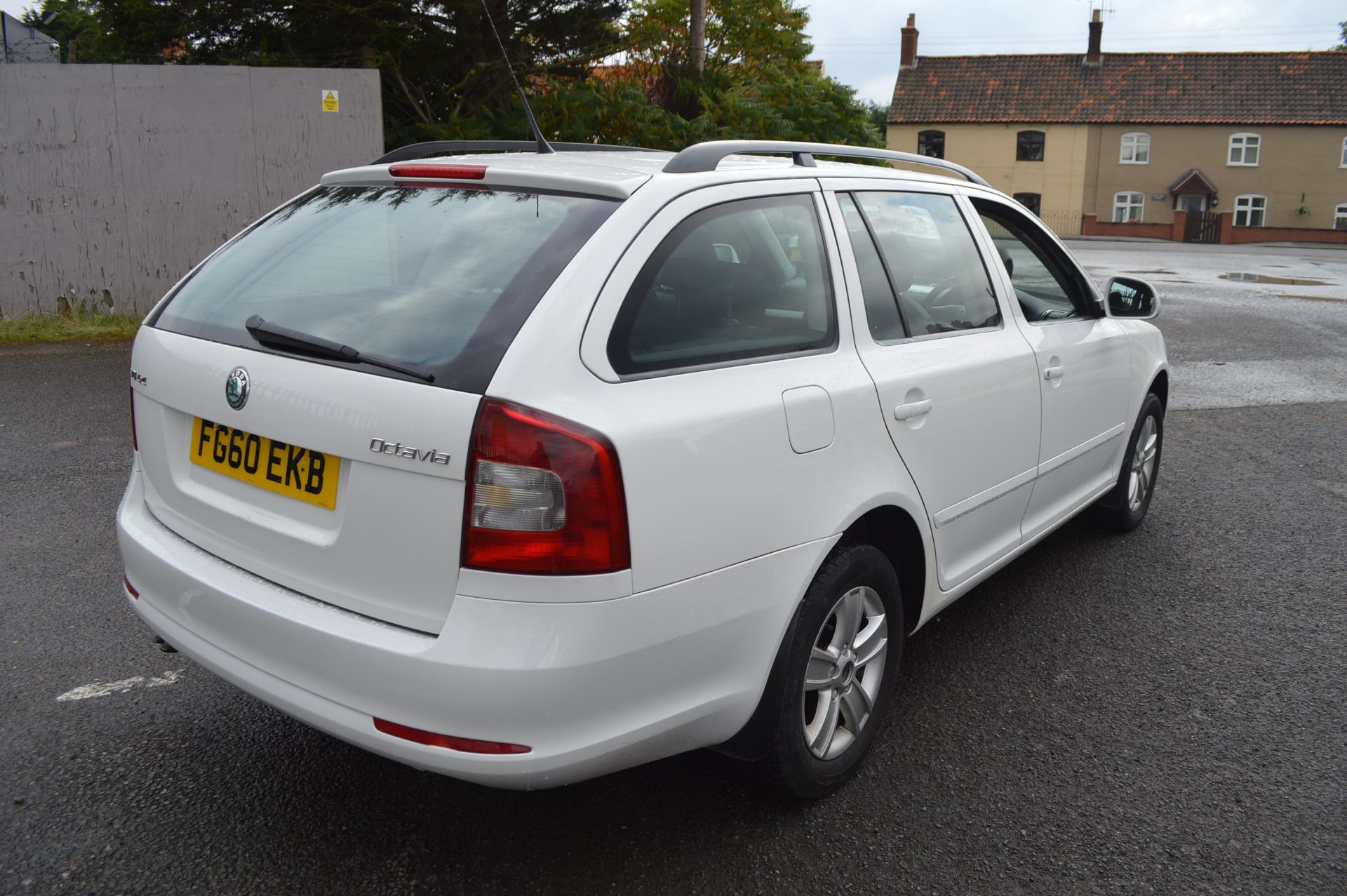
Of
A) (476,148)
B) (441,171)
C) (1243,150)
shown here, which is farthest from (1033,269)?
(1243,150)

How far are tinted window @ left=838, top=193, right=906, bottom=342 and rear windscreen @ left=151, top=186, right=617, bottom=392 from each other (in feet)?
2.98

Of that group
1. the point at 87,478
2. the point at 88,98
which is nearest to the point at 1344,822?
the point at 87,478

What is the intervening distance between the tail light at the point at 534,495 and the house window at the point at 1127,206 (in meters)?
56.9

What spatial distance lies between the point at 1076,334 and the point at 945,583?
1415 mm

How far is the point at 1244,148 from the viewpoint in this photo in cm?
5147

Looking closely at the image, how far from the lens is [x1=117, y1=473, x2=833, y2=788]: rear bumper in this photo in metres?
2.20

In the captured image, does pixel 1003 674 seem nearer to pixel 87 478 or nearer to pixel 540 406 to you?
pixel 540 406

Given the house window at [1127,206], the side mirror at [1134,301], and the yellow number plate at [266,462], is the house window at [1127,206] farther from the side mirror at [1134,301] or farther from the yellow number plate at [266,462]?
the yellow number plate at [266,462]

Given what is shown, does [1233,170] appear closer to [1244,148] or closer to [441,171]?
[1244,148]

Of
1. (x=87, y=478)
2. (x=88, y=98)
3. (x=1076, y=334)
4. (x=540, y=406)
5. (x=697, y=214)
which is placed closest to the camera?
(x=540, y=406)

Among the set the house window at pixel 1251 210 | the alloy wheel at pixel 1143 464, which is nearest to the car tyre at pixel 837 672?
the alloy wheel at pixel 1143 464

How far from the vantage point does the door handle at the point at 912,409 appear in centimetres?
304

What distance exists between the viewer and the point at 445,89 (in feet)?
42.4

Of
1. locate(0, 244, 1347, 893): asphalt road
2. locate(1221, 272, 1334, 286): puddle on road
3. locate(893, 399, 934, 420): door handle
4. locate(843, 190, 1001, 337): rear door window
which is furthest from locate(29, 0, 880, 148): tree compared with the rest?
locate(1221, 272, 1334, 286): puddle on road
